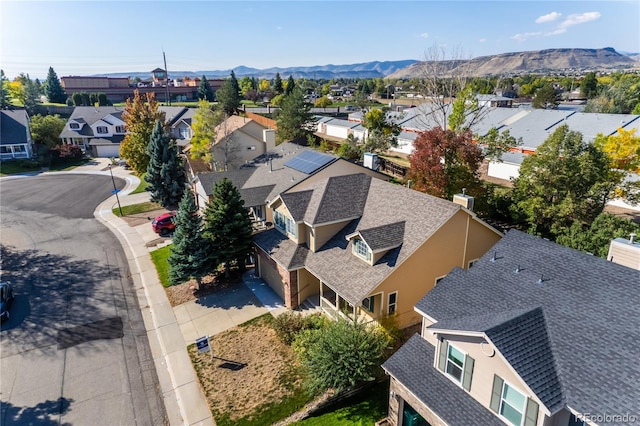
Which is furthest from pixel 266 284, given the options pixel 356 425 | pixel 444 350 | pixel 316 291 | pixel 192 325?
pixel 444 350

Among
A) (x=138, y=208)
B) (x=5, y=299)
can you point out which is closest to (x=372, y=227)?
(x=5, y=299)

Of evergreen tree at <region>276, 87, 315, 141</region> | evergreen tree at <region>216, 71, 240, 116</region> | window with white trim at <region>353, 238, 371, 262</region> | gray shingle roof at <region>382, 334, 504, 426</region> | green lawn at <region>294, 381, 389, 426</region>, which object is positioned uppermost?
evergreen tree at <region>216, 71, 240, 116</region>

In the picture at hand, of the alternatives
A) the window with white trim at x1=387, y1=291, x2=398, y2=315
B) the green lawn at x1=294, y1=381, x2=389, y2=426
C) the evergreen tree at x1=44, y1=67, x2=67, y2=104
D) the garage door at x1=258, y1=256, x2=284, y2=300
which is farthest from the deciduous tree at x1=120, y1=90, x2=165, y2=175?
the evergreen tree at x1=44, y1=67, x2=67, y2=104

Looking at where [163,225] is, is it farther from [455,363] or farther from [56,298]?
[455,363]

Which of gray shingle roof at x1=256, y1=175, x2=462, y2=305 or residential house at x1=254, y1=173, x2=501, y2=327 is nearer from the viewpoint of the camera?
gray shingle roof at x1=256, y1=175, x2=462, y2=305

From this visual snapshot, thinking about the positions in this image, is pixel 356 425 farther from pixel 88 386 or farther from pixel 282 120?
pixel 282 120

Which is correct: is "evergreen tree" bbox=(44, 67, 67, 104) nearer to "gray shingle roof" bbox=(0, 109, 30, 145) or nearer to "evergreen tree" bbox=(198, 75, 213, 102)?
"evergreen tree" bbox=(198, 75, 213, 102)
